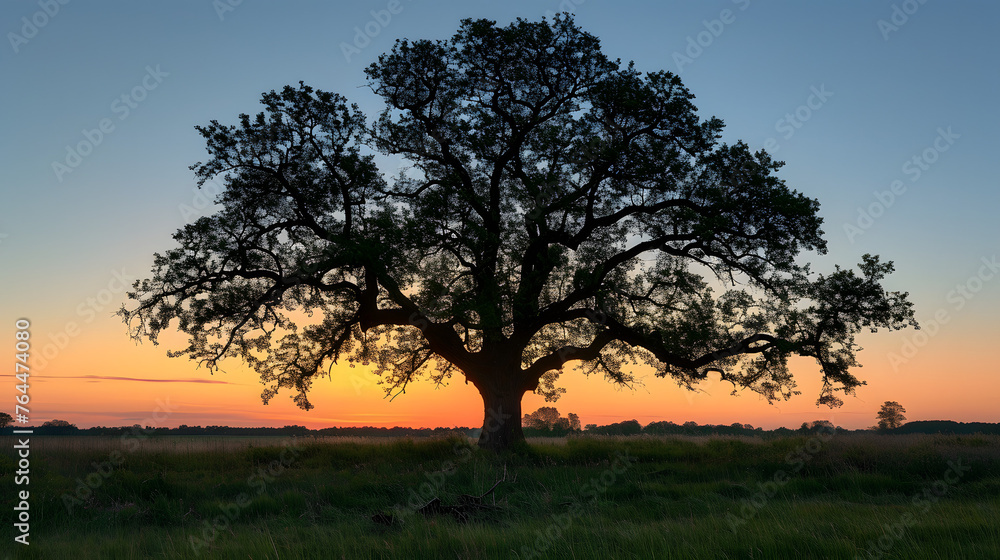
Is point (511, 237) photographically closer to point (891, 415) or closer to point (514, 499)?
point (514, 499)

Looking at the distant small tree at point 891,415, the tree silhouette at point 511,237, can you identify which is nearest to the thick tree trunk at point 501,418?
the tree silhouette at point 511,237

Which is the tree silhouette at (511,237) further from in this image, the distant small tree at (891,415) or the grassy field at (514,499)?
the distant small tree at (891,415)

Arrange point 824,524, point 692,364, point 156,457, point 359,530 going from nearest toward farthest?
point 824,524
point 359,530
point 156,457
point 692,364

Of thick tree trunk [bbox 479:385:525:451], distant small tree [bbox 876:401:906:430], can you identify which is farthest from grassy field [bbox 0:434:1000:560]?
distant small tree [bbox 876:401:906:430]

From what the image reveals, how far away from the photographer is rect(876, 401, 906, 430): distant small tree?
3536 inches

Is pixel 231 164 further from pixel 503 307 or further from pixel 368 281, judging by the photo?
pixel 503 307

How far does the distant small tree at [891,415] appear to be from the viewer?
295 ft

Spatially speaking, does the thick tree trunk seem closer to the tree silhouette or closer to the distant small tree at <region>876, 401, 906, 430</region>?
the tree silhouette

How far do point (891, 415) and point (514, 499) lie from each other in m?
98.3

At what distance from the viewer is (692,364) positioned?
22109 millimetres

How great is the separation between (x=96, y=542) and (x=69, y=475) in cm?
750

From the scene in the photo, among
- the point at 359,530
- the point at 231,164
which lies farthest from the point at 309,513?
the point at 231,164

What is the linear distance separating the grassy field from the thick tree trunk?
1269 millimetres

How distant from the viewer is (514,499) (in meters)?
→ 13.2
